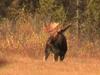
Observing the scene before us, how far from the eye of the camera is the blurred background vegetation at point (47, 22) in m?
12.9

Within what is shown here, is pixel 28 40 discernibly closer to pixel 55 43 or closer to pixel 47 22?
pixel 47 22

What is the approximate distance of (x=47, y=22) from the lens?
45.2ft

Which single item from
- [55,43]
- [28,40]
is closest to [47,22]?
[28,40]

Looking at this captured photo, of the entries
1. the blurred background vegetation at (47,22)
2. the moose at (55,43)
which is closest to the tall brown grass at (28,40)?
the blurred background vegetation at (47,22)

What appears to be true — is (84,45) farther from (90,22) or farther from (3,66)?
(3,66)

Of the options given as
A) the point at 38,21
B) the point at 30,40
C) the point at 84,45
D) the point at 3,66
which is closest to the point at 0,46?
the point at 30,40

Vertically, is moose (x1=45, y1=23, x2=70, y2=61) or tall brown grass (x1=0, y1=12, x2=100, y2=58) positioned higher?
moose (x1=45, y1=23, x2=70, y2=61)

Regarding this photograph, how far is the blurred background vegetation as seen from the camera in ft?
42.2

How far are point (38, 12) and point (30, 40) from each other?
1.74 metres

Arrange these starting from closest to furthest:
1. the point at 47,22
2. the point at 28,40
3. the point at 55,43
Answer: the point at 55,43
the point at 28,40
the point at 47,22

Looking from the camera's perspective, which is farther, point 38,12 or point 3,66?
point 38,12

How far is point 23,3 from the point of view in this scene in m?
15.5

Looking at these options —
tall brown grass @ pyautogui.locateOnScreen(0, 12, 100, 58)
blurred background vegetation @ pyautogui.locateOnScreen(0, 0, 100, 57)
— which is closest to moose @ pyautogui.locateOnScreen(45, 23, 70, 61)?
tall brown grass @ pyautogui.locateOnScreen(0, 12, 100, 58)

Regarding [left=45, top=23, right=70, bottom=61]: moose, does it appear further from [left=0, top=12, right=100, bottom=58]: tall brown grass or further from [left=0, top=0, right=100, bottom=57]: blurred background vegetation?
[left=0, top=0, right=100, bottom=57]: blurred background vegetation
